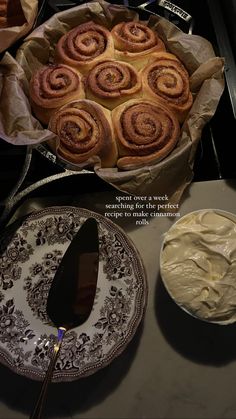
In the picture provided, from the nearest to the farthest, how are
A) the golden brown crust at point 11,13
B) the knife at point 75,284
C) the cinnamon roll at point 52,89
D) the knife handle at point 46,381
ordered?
the knife handle at point 46,381 < the knife at point 75,284 < the cinnamon roll at point 52,89 < the golden brown crust at point 11,13

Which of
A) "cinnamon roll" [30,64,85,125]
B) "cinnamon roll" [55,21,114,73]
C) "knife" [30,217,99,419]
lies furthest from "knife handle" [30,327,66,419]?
"cinnamon roll" [55,21,114,73]

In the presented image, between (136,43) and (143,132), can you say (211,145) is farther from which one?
(136,43)

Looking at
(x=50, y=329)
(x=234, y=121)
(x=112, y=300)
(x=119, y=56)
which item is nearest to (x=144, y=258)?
(x=112, y=300)

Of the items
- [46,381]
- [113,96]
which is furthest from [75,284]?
[113,96]

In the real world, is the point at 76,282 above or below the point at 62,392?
above

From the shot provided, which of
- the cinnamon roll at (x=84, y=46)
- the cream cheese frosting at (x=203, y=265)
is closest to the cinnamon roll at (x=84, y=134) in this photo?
the cinnamon roll at (x=84, y=46)

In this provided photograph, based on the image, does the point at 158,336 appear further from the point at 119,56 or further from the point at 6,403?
the point at 119,56

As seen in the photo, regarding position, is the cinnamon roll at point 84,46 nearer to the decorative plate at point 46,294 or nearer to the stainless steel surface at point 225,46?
the stainless steel surface at point 225,46
